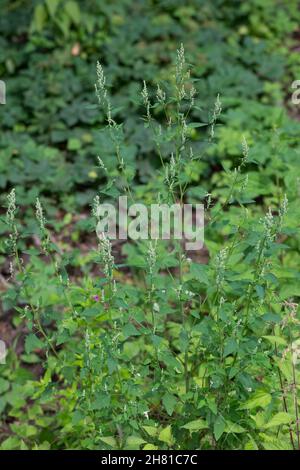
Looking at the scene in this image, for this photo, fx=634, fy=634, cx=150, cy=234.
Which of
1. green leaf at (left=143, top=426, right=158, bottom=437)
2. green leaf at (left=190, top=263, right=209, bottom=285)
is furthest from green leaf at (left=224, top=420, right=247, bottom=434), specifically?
green leaf at (left=190, top=263, right=209, bottom=285)

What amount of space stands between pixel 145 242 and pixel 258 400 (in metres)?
1.08

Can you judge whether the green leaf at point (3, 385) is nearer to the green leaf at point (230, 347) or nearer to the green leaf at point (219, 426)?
the green leaf at point (219, 426)

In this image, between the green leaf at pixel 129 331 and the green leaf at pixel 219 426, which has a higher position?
the green leaf at pixel 129 331

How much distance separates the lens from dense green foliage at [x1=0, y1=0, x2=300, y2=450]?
2576 millimetres

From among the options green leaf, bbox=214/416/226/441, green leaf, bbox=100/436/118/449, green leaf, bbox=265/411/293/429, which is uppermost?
green leaf, bbox=265/411/293/429

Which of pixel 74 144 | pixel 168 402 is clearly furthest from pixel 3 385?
pixel 74 144

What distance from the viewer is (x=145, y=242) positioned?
330cm

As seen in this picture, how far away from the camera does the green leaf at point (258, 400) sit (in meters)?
2.53

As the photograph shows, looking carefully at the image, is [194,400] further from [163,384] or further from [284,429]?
[284,429]

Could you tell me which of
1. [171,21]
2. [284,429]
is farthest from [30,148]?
Answer: [284,429]

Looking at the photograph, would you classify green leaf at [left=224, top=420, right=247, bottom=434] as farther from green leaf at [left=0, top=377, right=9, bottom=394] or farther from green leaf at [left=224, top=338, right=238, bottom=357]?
green leaf at [left=0, top=377, right=9, bottom=394]

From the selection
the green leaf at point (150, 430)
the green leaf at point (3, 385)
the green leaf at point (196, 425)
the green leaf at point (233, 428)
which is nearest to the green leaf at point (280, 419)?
the green leaf at point (233, 428)

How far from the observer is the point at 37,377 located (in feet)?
12.5
